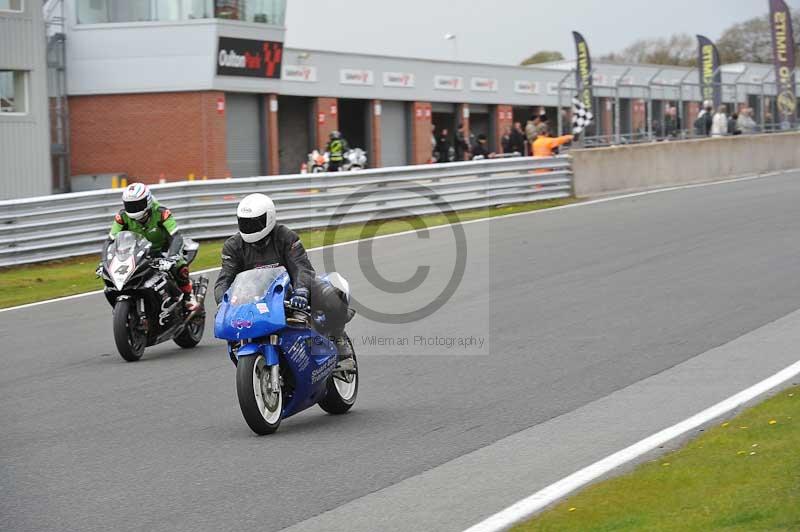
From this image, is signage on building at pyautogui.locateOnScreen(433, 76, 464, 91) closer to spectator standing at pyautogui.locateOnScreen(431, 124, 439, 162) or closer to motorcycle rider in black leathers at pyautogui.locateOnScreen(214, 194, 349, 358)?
spectator standing at pyautogui.locateOnScreen(431, 124, 439, 162)

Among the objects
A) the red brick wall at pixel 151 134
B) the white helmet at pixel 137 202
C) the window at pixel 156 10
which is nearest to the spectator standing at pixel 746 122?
the window at pixel 156 10

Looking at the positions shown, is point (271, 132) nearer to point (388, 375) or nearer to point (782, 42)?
point (782, 42)

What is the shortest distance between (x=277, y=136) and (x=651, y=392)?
39.4 m

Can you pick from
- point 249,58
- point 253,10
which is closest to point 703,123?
point 253,10

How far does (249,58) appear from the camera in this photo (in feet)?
142

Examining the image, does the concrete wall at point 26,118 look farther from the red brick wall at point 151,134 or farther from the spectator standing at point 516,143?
the spectator standing at point 516,143

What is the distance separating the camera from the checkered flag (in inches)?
1079

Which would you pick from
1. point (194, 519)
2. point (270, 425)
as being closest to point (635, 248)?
point (270, 425)

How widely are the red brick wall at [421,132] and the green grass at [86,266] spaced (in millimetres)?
29901

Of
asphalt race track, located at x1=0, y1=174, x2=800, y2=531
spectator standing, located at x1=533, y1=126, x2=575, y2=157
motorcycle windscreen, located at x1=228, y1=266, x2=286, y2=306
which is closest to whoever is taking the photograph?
asphalt race track, located at x1=0, y1=174, x2=800, y2=531

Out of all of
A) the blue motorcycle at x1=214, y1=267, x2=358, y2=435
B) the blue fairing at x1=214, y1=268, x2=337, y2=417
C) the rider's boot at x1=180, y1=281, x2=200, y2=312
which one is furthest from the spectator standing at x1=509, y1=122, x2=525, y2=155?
the blue fairing at x1=214, y1=268, x2=337, y2=417

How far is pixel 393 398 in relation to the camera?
9.00 m

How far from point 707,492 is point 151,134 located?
3961cm

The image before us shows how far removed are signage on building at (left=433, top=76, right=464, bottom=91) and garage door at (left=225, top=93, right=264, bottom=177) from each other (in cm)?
1220
